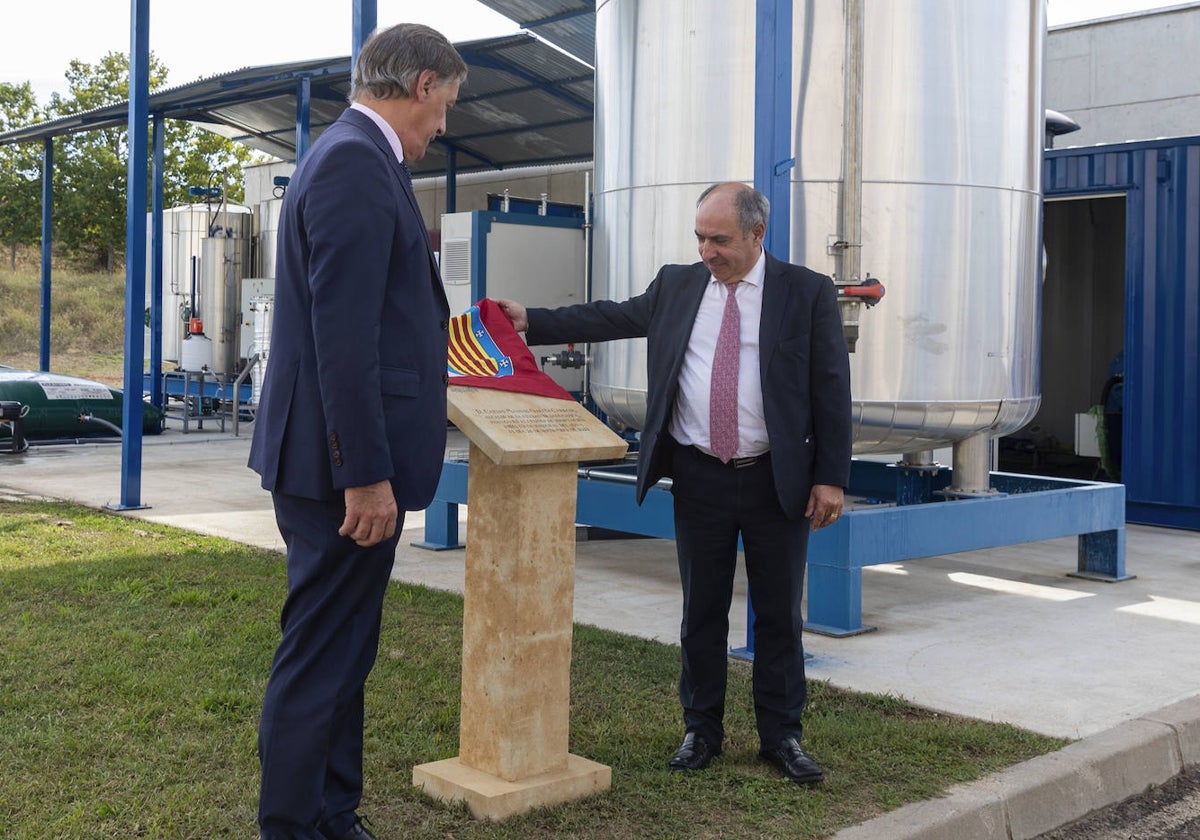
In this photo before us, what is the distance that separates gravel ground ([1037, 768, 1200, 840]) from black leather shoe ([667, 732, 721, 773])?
1.03 meters

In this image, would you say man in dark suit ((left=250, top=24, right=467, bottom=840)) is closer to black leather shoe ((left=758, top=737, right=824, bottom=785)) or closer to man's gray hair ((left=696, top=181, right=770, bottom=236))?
man's gray hair ((left=696, top=181, right=770, bottom=236))

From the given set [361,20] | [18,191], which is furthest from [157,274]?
[18,191]

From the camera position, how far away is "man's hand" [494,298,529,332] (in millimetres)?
4195

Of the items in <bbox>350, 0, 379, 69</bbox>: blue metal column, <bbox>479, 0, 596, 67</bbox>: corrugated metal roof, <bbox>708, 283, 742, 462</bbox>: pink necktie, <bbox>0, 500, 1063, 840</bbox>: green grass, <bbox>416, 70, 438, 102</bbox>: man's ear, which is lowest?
<bbox>0, 500, 1063, 840</bbox>: green grass

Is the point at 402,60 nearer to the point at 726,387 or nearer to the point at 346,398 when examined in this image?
the point at 346,398

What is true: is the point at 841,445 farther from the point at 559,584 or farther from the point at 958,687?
the point at 958,687

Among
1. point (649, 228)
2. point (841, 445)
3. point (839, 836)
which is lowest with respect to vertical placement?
point (839, 836)

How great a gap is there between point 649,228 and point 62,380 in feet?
32.9

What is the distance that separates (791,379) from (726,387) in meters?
0.21

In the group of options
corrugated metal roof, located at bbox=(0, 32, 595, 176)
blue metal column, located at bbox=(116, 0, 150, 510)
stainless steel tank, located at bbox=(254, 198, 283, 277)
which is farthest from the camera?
stainless steel tank, located at bbox=(254, 198, 283, 277)

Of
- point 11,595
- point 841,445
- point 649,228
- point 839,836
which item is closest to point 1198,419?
point 649,228

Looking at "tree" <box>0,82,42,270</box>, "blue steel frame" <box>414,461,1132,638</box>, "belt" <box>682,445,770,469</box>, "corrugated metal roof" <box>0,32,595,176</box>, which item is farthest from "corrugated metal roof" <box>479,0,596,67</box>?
"tree" <box>0,82,42,270</box>

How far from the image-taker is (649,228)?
6707 mm

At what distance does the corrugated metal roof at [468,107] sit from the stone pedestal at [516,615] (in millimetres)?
10960
